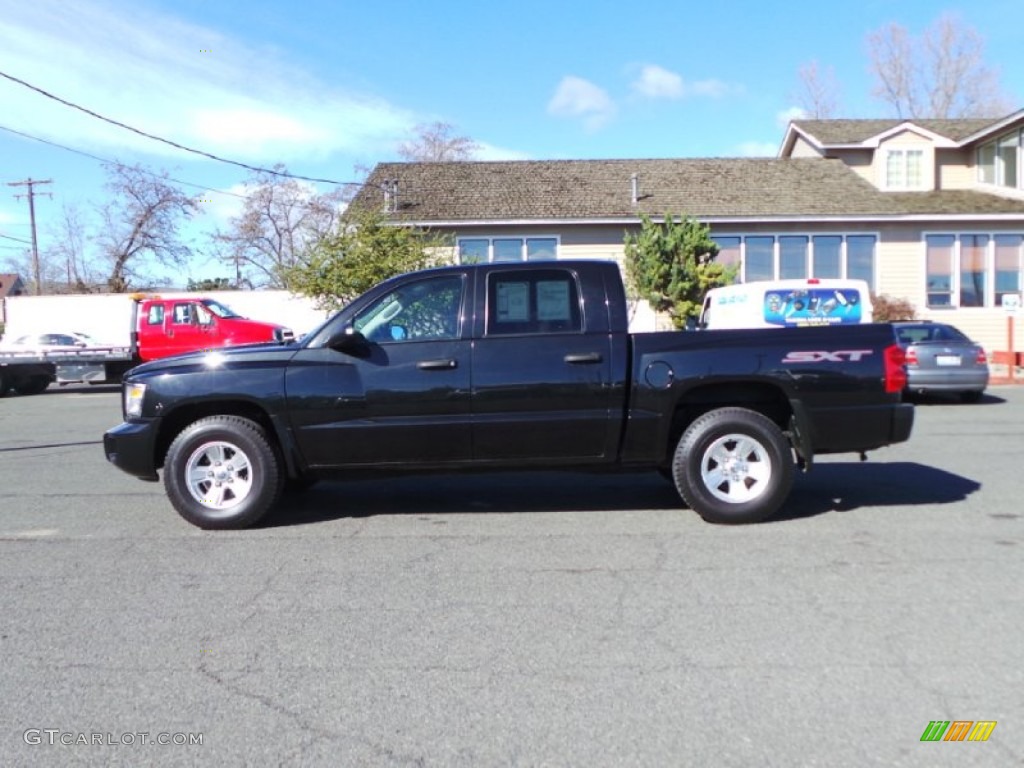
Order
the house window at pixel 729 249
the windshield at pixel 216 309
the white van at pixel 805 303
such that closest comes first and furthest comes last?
1. the white van at pixel 805 303
2. the windshield at pixel 216 309
3. the house window at pixel 729 249

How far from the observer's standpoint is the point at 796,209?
24156 millimetres

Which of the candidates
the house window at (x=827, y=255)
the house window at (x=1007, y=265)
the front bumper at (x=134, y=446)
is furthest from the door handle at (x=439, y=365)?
the house window at (x=1007, y=265)

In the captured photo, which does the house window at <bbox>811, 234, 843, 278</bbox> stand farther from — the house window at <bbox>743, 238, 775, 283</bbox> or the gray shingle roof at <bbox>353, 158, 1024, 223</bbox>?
the house window at <bbox>743, 238, 775, 283</bbox>

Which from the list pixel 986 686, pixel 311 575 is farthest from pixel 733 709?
pixel 311 575

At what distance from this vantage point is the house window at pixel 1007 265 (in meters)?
24.6

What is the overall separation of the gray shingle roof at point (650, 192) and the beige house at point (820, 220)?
0.06 metres

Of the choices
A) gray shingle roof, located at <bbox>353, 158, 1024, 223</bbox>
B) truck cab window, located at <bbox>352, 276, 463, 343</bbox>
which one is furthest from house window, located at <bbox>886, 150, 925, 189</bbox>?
truck cab window, located at <bbox>352, 276, 463, 343</bbox>

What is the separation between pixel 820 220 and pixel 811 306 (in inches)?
554

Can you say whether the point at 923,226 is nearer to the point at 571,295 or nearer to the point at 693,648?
the point at 571,295

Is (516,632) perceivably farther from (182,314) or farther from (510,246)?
(510,246)

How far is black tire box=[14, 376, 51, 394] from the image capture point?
2261 cm

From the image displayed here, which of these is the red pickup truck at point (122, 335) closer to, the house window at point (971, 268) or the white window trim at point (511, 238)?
the white window trim at point (511, 238)

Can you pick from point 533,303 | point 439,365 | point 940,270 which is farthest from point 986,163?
point 439,365

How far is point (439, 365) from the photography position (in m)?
6.06
